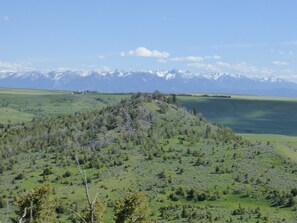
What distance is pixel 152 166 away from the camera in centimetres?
14200

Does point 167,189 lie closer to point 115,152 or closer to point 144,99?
point 115,152

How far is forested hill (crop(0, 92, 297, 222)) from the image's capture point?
112 meters

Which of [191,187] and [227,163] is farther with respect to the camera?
[227,163]

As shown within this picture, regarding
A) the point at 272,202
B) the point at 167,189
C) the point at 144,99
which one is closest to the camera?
the point at 272,202

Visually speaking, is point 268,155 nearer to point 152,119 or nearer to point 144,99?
point 152,119

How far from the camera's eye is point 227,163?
465ft

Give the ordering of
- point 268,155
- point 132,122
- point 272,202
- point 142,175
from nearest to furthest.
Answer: point 272,202 < point 142,175 < point 268,155 < point 132,122

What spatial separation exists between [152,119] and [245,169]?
151 feet

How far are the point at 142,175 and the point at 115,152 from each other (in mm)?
19479

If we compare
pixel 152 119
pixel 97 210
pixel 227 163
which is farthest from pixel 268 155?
pixel 97 210

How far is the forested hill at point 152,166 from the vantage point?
112375 millimetres

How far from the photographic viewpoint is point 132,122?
172 metres

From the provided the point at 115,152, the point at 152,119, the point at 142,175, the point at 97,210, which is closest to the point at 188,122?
the point at 152,119

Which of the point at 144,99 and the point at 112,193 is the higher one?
the point at 144,99
